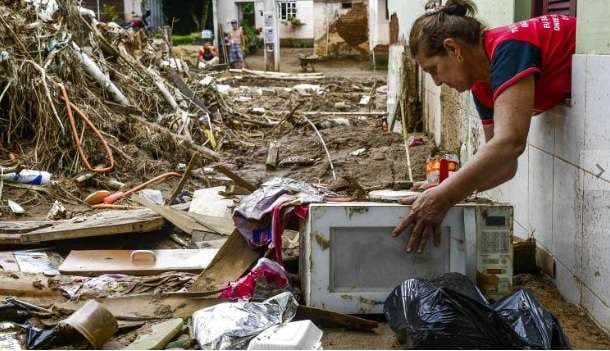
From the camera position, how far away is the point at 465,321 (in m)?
3.04

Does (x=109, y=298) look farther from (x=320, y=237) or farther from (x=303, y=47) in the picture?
(x=303, y=47)

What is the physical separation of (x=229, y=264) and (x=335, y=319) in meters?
0.95

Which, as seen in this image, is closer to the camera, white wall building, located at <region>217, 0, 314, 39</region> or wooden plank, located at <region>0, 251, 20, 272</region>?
wooden plank, located at <region>0, 251, 20, 272</region>

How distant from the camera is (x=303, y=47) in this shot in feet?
124

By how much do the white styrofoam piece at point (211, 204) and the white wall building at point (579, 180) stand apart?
110 inches

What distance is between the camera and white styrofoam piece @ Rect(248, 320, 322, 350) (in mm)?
2904

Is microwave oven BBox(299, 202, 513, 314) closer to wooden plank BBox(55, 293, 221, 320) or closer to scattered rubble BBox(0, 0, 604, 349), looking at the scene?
scattered rubble BBox(0, 0, 604, 349)

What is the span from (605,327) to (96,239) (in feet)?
12.2

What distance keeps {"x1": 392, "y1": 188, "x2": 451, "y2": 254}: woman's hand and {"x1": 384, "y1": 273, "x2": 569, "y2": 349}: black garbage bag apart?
31 cm

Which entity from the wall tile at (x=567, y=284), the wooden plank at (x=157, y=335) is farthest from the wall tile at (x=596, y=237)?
the wooden plank at (x=157, y=335)

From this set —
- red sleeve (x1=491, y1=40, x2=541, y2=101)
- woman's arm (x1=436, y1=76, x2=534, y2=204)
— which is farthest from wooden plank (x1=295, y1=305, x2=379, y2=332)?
red sleeve (x1=491, y1=40, x2=541, y2=101)

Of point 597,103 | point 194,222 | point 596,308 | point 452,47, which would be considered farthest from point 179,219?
point 597,103

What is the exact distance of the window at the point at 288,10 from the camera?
3803 centimetres

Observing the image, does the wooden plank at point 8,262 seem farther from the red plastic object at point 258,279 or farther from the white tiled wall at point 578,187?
the white tiled wall at point 578,187
